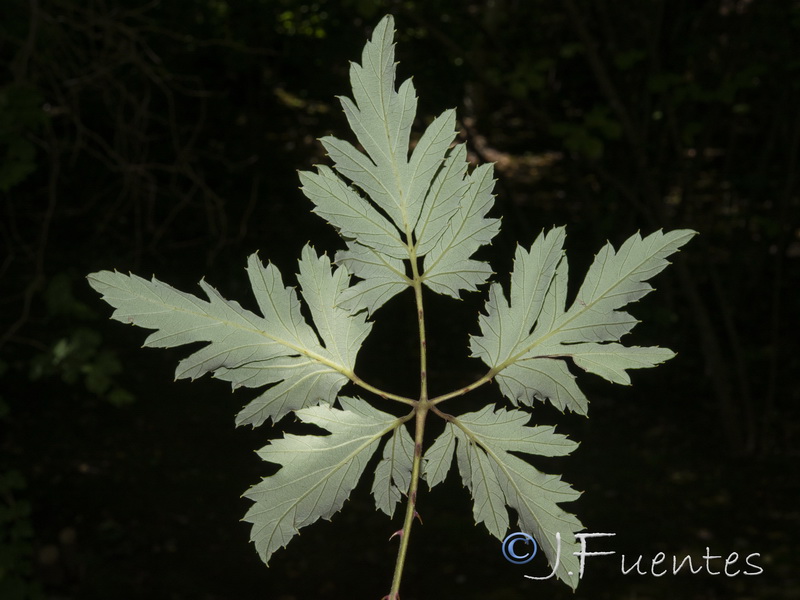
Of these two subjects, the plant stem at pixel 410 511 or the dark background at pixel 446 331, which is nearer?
the plant stem at pixel 410 511

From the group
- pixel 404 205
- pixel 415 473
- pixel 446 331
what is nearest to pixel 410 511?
pixel 415 473

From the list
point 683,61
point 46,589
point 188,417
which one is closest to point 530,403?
point 46,589

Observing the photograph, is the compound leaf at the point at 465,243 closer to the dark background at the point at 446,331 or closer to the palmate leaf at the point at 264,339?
the palmate leaf at the point at 264,339

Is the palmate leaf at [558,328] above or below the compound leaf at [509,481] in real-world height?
above

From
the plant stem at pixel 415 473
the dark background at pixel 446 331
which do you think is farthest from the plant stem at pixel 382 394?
the dark background at pixel 446 331

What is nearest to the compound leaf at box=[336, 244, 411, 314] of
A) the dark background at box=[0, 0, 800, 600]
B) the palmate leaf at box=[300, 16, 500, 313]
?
the palmate leaf at box=[300, 16, 500, 313]

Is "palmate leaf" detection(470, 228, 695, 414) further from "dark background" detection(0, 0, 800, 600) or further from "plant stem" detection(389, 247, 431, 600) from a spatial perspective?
"dark background" detection(0, 0, 800, 600)

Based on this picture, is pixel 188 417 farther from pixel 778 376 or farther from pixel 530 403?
pixel 530 403
